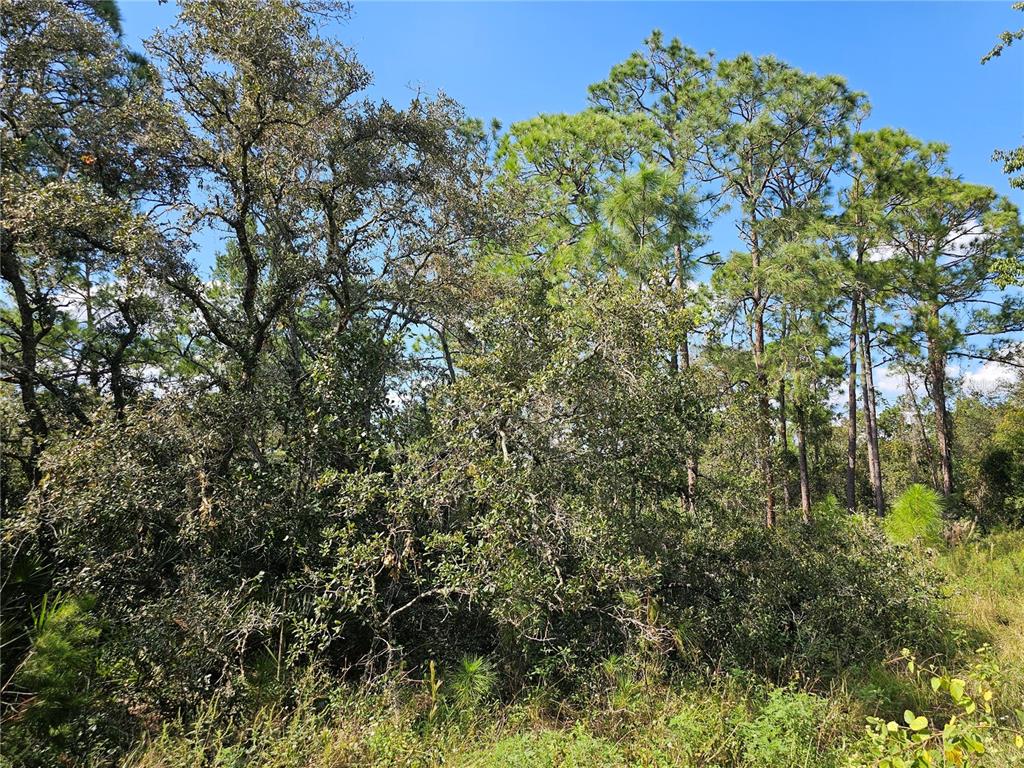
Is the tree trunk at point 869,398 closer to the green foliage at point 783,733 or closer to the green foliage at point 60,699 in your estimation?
the green foliage at point 783,733

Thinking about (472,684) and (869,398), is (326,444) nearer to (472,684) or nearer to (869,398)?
(472,684)

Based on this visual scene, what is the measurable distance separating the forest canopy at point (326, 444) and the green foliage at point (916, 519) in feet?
7.15

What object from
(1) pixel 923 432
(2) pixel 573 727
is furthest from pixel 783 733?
(1) pixel 923 432

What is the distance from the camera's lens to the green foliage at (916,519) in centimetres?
805

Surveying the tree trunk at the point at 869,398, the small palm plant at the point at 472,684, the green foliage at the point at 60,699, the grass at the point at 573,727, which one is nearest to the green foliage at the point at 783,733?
the grass at the point at 573,727

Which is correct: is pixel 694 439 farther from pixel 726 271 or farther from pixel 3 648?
pixel 726 271

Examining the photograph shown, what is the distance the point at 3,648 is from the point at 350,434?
2467 mm

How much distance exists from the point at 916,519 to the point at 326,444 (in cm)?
832

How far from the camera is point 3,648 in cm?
321

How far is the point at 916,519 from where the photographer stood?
8156 mm

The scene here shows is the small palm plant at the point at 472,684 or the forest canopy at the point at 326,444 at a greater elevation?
the forest canopy at the point at 326,444

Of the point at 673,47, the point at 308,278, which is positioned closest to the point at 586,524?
the point at 308,278

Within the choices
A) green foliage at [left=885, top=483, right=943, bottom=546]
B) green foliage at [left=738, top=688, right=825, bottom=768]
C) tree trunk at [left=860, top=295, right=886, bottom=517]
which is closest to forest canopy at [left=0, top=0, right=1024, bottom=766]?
green foliage at [left=738, top=688, right=825, bottom=768]

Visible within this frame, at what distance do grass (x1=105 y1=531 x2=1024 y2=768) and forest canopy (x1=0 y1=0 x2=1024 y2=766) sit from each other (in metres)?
0.15
